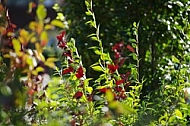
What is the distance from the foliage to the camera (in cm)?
140

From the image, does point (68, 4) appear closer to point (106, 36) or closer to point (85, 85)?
point (106, 36)

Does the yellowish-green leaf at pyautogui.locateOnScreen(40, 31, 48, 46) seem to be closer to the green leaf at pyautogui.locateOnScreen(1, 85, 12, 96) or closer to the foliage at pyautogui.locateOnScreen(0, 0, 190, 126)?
the foliage at pyautogui.locateOnScreen(0, 0, 190, 126)

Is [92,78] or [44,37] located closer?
[44,37]

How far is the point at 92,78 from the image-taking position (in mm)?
2527

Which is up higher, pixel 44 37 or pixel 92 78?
pixel 44 37

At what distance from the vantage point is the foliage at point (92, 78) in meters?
1.40

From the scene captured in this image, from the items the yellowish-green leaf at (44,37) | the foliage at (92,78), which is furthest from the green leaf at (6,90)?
the yellowish-green leaf at (44,37)

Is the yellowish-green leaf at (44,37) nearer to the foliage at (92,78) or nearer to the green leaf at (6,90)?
the foliage at (92,78)

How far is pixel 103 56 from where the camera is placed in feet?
8.38

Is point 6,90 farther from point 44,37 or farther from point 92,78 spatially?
point 92,78

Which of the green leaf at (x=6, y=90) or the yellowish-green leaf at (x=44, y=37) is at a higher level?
the yellowish-green leaf at (x=44, y=37)

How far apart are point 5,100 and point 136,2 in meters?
3.02

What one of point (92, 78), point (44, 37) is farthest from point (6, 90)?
point (92, 78)

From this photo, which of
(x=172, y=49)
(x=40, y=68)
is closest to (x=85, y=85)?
(x=40, y=68)
